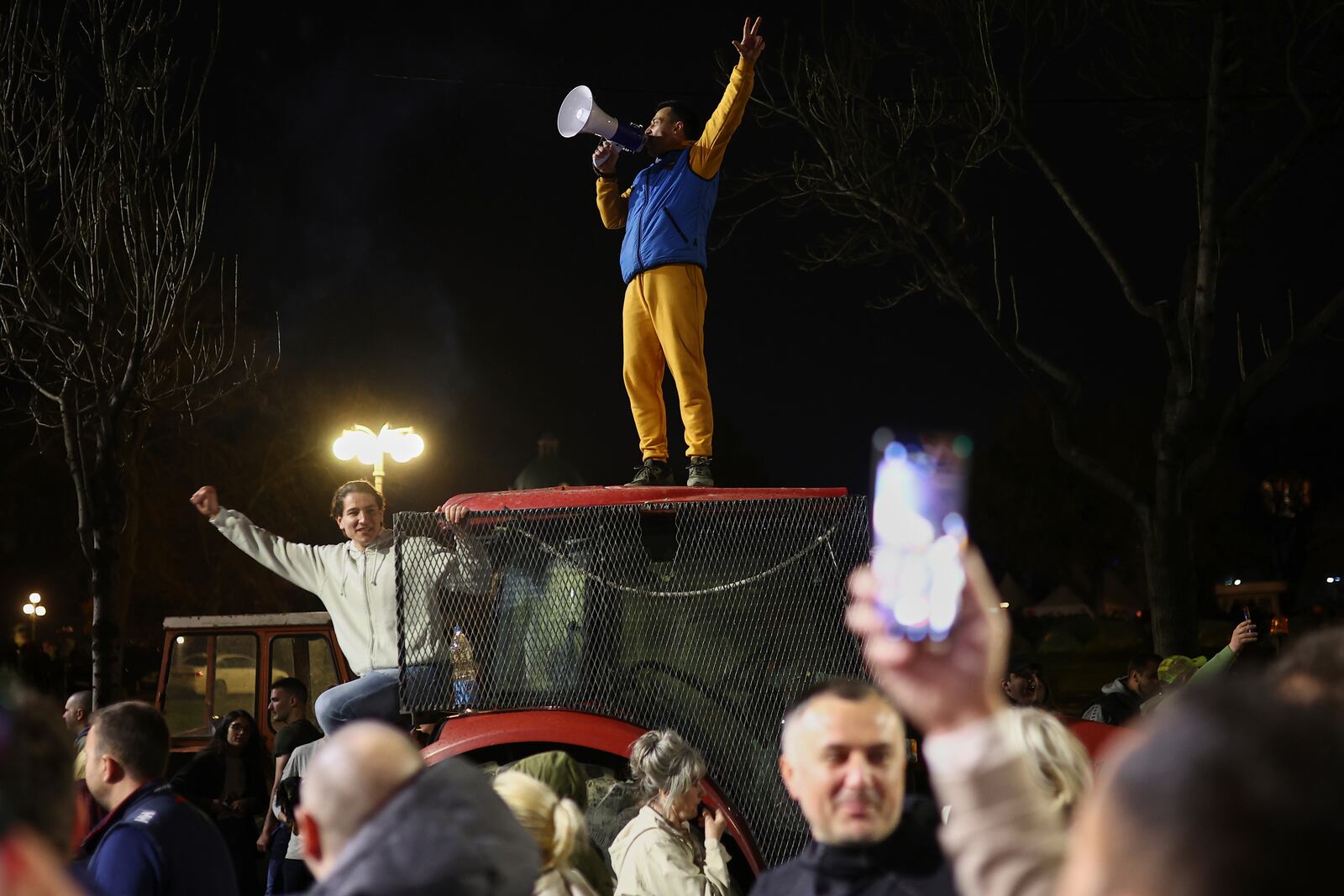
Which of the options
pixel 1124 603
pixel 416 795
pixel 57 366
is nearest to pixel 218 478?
pixel 57 366

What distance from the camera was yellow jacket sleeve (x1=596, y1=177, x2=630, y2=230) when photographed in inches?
302

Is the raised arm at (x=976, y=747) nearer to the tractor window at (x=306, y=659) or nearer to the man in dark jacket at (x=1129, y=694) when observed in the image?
the man in dark jacket at (x=1129, y=694)

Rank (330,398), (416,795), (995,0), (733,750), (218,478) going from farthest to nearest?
1. (330,398)
2. (218,478)
3. (995,0)
4. (733,750)
5. (416,795)

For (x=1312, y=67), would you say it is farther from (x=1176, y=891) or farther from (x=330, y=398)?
(x=330, y=398)

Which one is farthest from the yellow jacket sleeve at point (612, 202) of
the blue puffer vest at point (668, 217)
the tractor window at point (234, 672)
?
the tractor window at point (234, 672)

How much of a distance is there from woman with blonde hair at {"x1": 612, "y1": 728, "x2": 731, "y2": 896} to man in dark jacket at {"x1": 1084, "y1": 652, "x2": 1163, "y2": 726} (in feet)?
10.9

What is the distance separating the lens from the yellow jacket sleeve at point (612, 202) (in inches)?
302

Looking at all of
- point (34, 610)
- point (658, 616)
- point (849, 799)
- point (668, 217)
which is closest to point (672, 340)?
point (668, 217)

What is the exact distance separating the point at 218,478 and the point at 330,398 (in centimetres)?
412

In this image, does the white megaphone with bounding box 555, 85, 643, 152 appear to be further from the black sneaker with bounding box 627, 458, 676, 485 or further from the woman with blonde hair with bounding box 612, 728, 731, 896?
the woman with blonde hair with bounding box 612, 728, 731, 896

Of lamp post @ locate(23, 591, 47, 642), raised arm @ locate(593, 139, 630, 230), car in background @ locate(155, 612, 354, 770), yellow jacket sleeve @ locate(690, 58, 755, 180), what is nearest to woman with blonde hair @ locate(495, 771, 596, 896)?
yellow jacket sleeve @ locate(690, 58, 755, 180)

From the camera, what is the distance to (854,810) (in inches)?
106

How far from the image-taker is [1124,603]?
62.3 meters

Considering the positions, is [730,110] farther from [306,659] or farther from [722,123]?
[306,659]
